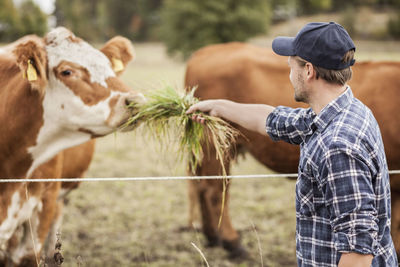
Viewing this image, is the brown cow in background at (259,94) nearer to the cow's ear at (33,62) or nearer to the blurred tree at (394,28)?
the cow's ear at (33,62)

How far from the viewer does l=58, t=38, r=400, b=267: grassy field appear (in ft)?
13.7

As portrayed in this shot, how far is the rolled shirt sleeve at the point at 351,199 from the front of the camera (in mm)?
1407

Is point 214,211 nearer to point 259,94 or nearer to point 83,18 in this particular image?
point 259,94

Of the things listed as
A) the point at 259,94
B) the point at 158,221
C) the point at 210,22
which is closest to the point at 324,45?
the point at 259,94

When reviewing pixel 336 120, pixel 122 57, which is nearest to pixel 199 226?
pixel 122 57

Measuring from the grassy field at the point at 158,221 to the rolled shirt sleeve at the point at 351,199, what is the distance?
158cm

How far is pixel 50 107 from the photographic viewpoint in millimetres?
2770

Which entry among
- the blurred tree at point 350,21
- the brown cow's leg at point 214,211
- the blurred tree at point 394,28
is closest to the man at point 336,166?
the brown cow's leg at point 214,211

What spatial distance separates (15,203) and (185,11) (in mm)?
32299

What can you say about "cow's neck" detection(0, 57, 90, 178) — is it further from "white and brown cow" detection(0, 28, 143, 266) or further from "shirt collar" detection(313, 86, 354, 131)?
"shirt collar" detection(313, 86, 354, 131)

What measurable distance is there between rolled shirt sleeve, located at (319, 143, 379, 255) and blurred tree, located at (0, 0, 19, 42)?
40.6 meters

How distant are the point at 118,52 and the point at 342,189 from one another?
222cm

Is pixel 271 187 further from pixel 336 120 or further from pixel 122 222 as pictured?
pixel 336 120

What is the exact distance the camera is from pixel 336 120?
1545 mm
